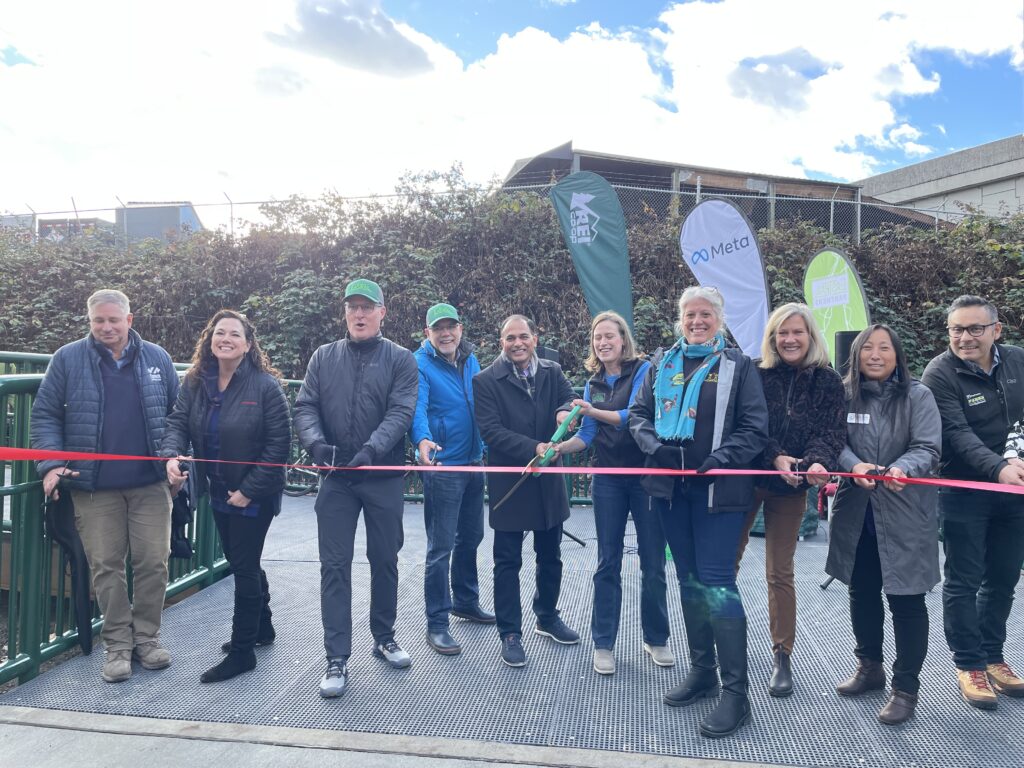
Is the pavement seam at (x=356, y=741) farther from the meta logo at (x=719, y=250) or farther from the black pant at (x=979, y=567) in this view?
the meta logo at (x=719, y=250)

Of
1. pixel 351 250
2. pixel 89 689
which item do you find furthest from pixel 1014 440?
pixel 351 250

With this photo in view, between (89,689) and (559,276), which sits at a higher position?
(559,276)

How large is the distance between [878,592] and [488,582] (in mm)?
2662

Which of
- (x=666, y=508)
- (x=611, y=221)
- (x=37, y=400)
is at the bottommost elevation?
(x=666, y=508)

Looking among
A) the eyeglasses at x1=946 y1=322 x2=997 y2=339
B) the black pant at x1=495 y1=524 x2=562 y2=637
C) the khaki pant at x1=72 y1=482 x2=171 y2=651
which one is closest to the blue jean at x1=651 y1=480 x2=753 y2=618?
the black pant at x1=495 y1=524 x2=562 y2=637

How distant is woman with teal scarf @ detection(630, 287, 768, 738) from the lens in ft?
9.97

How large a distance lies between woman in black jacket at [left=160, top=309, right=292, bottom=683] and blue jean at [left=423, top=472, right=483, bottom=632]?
0.88 m

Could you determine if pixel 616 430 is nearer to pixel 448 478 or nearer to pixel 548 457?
pixel 548 457

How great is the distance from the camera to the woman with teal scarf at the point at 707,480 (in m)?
3.04

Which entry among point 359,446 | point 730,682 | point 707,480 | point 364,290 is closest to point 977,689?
point 730,682

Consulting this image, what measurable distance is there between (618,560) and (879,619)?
4.11 ft

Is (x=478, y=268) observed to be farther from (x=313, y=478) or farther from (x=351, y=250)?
(x=313, y=478)

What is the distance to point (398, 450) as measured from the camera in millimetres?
3744

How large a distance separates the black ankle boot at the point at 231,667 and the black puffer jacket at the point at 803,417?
2.75 metres
